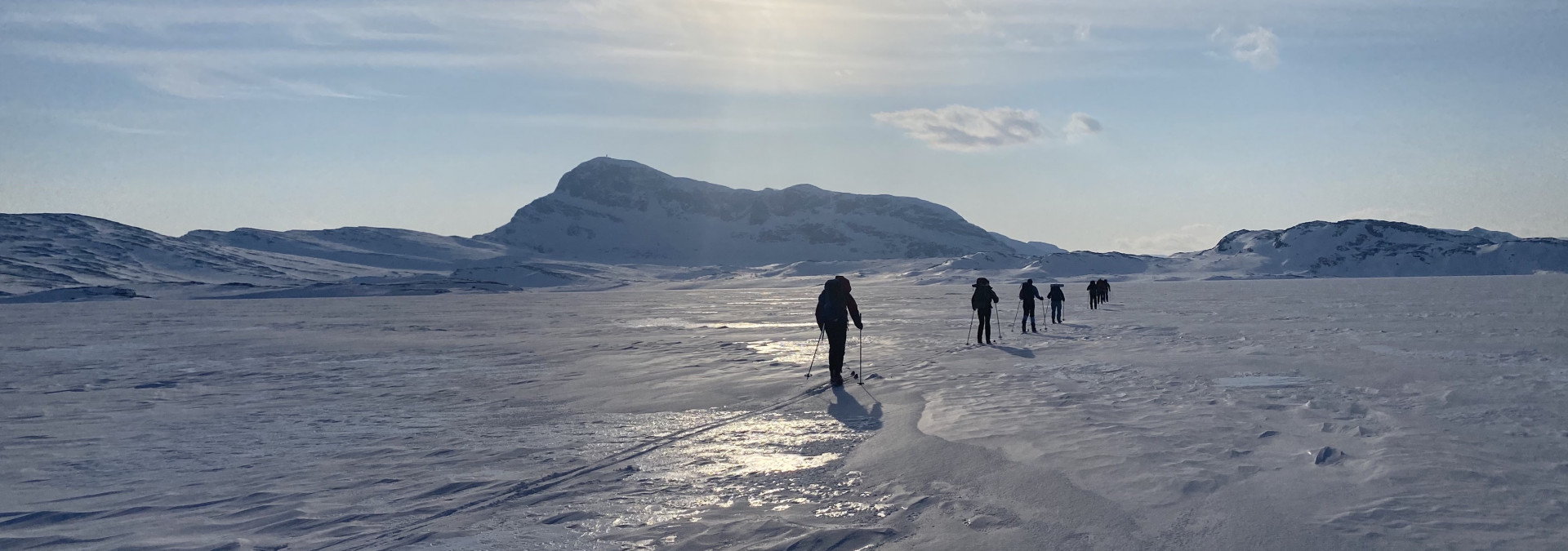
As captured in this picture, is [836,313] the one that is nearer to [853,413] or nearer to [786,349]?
[853,413]

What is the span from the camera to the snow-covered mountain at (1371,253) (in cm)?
13250

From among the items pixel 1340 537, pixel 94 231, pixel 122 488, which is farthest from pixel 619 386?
pixel 94 231

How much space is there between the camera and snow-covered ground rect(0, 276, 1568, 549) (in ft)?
16.8

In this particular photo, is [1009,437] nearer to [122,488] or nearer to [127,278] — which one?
[122,488]

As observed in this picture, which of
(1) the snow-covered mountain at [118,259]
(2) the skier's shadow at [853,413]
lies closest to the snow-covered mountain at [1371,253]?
(2) the skier's shadow at [853,413]

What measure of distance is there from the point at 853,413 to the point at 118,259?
7169 inches

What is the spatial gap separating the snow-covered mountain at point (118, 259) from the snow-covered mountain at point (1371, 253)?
159 m

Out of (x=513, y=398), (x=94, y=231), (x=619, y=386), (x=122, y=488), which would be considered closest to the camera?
(x=122, y=488)

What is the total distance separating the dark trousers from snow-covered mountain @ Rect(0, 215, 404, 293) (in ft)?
451

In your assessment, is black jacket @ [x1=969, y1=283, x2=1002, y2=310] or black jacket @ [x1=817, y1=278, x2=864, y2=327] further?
black jacket @ [x1=969, y1=283, x2=1002, y2=310]

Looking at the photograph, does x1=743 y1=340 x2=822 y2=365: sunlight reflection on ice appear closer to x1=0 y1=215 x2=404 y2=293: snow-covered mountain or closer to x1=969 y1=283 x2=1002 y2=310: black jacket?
x1=969 y1=283 x2=1002 y2=310: black jacket

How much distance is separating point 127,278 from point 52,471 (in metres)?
156

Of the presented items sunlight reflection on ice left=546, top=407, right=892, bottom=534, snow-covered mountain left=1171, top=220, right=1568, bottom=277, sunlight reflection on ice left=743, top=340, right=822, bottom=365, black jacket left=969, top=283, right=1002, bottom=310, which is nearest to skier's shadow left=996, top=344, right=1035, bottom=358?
black jacket left=969, top=283, right=1002, bottom=310

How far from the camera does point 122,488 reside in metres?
6.62
